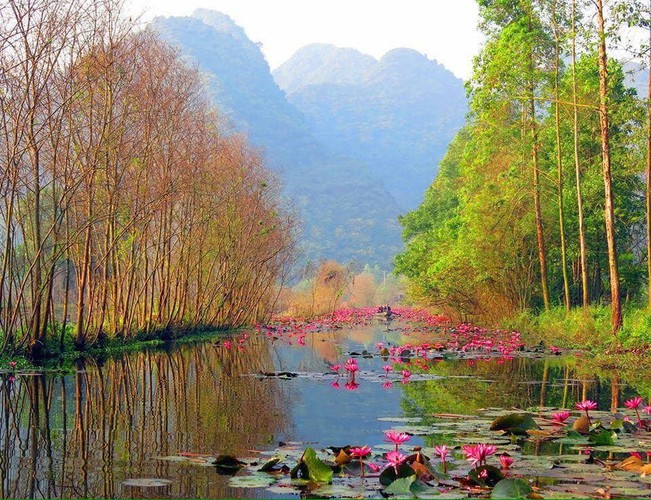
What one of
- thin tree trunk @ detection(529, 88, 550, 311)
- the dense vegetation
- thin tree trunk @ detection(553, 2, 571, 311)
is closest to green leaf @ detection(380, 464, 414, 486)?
the dense vegetation

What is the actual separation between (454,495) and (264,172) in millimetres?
34915

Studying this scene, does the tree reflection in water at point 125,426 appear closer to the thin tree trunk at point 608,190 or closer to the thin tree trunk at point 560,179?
the thin tree trunk at point 608,190

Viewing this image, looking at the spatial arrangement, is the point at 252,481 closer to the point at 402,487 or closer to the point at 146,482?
the point at 146,482

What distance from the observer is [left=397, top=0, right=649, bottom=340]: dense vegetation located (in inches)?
1121

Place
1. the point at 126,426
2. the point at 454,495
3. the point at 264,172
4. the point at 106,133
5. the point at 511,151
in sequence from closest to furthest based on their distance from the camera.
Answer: the point at 454,495 → the point at 126,426 → the point at 106,133 → the point at 511,151 → the point at 264,172

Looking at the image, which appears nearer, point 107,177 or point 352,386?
point 352,386

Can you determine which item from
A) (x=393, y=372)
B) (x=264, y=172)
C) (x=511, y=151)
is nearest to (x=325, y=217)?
(x=264, y=172)

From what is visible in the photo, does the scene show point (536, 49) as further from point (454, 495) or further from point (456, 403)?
point (454, 495)

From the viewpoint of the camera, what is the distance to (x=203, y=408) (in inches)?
444

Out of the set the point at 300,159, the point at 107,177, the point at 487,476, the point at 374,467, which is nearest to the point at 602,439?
the point at 487,476

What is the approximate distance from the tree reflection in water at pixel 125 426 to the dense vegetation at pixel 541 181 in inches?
608

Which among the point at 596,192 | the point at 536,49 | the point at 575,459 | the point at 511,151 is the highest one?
the point at 536,49

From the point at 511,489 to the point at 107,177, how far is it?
52.3ft

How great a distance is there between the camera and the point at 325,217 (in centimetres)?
11731
